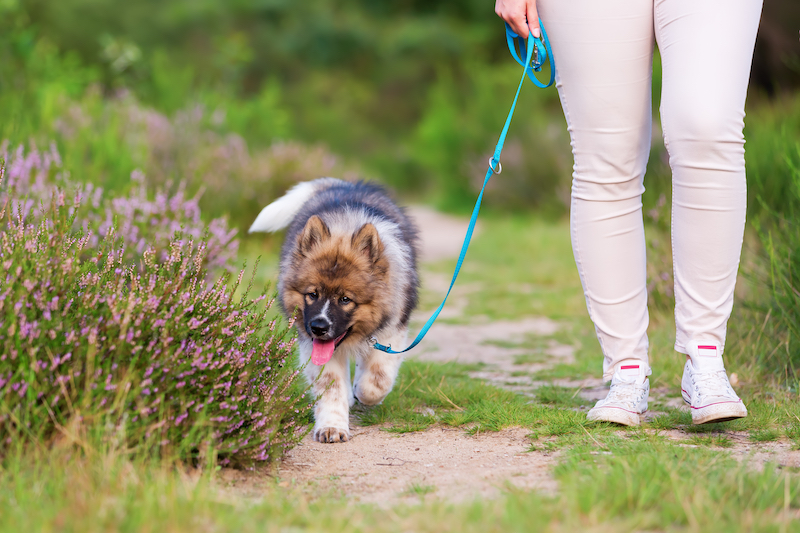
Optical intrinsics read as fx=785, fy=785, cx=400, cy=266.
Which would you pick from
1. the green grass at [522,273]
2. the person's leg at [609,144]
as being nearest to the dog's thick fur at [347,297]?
the person's leg at [609,144]

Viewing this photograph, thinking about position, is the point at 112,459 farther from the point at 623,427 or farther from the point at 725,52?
the point at 725,52

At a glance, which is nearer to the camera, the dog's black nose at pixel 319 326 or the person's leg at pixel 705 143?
the person's leg at pixel 705 143

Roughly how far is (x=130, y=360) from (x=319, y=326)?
3.13 feet

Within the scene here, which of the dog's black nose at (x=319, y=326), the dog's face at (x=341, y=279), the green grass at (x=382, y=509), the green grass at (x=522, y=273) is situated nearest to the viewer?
the green grass at (x=382, y=509)

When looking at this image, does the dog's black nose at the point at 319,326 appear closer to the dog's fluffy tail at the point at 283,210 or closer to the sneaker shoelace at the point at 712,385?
the dog's fluffy tail at the point at 283,210

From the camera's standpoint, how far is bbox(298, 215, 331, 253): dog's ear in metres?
3.30

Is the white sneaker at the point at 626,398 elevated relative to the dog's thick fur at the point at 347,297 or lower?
lower

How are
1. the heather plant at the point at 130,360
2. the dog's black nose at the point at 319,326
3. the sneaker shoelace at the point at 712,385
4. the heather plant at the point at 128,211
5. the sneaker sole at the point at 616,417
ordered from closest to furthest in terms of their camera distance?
the heather plant at the point at 130,360 → the sneaker shoelace at the point at 712,385 → the sneaker sole at the point at 616,417 → the dog's black nose at the point at 319,326 → the heather plant at the point at 128,211

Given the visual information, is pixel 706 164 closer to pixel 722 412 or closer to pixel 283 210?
pixel 722 412

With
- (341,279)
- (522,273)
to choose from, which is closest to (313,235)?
(341,279)

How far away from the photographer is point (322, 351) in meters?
3.13

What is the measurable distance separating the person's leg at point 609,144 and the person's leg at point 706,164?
11 centimetres

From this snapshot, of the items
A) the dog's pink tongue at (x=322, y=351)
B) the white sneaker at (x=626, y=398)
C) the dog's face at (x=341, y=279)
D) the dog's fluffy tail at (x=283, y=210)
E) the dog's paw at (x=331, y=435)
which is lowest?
the dog's paw at (x=331, y=435)

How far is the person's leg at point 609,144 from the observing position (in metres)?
2.67
